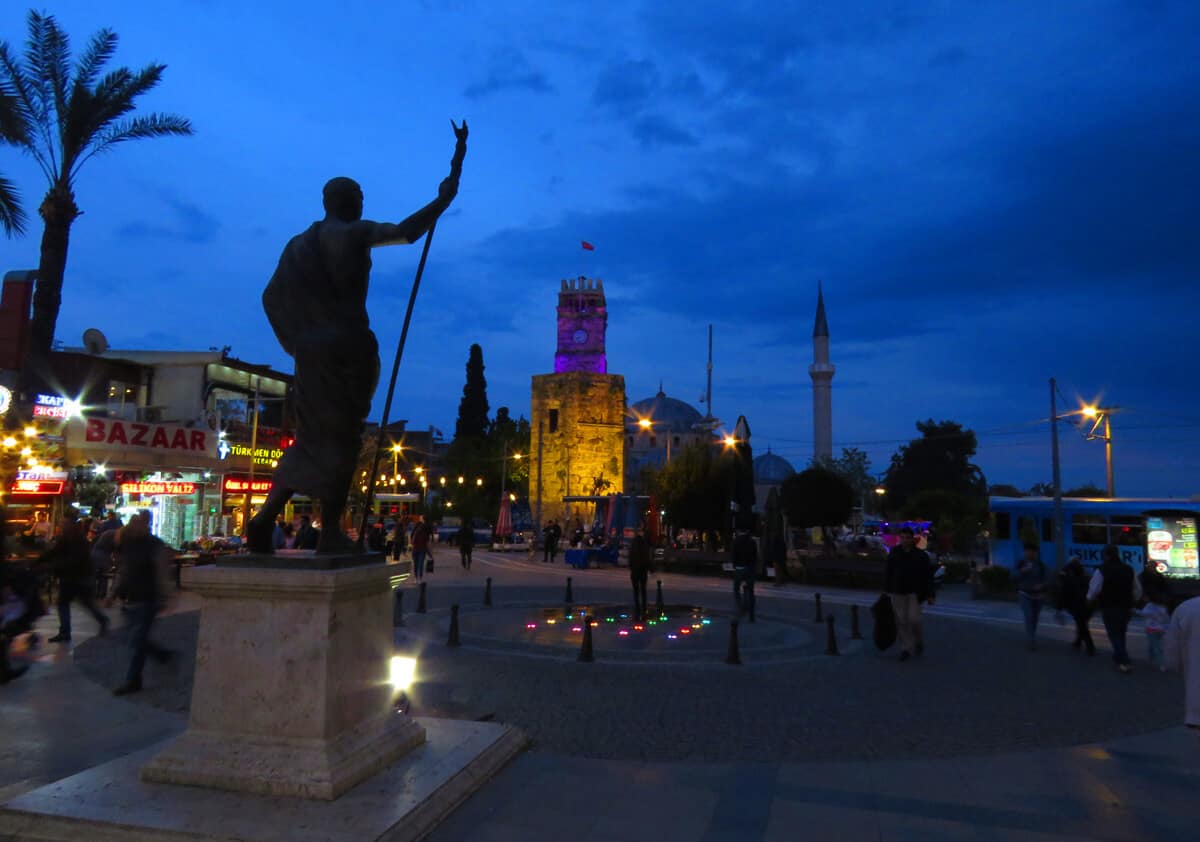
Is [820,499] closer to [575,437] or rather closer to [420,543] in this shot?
[420,543]

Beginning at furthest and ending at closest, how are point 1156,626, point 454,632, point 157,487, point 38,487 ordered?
point 157,487 < point 38,487 < point 454,632 < point 1156,626

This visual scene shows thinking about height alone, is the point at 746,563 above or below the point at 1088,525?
below

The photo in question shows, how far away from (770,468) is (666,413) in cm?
1349

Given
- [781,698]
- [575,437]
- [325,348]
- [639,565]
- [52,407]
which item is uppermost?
[575,437]

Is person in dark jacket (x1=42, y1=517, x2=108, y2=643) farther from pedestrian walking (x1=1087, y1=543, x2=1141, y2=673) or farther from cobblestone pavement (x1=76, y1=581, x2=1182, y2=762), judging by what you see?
pedestrian walking (x1=1087, y1=543, x2=1141, y2=673)

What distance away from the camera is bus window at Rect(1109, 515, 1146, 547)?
2120 cm

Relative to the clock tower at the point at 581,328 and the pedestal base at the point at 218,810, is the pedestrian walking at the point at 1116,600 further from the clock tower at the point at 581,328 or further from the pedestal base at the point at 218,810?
the clock tower at the point at 581,328

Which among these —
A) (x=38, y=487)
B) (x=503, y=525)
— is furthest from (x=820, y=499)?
(x=38, y=487)

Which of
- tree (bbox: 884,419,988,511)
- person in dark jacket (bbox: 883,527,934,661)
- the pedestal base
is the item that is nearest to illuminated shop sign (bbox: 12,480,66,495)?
the pedestal base

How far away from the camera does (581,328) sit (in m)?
63.8

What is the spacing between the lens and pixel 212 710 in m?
4.20

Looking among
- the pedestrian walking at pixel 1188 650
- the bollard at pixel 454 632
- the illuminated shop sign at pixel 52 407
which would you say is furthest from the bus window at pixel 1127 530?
the illuminated shop sign at pixel 52 407

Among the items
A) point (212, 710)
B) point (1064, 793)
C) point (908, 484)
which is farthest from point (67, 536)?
point (908, 484)

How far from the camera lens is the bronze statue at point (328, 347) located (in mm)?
4695
